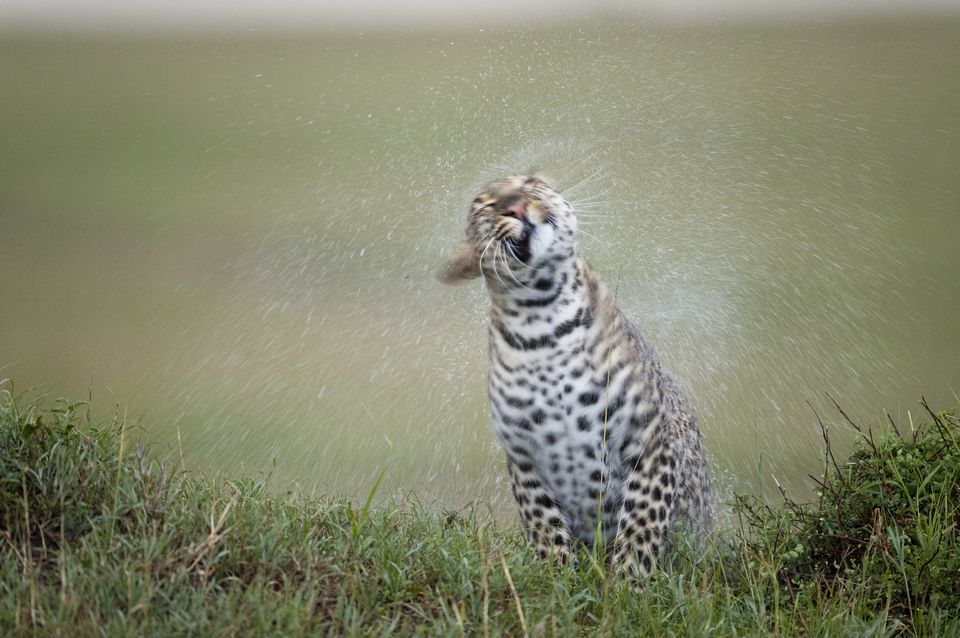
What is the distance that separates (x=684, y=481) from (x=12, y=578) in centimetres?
287

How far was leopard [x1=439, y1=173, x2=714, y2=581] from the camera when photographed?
4637 mm

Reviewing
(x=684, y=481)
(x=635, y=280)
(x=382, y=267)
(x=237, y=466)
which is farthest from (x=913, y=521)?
(x=382, y=267)

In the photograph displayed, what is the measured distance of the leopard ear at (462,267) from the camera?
459 centimetres

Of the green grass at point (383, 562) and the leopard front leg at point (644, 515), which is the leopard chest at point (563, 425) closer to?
the leopard front leg at point (644, 515)

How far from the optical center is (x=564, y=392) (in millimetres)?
4734

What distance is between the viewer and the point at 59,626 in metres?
3.20

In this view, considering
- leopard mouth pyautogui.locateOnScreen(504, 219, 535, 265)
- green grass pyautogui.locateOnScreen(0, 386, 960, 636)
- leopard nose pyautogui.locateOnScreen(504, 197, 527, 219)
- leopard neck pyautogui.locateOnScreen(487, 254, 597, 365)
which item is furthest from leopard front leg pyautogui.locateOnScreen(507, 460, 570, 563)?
leopard nose pyautogui.locateOnScreen(504, 197, 527, 219)

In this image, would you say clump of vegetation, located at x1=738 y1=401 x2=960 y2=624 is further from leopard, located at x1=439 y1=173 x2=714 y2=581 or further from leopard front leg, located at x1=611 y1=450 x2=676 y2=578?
leopard, located at x1=439 y1=173 x2=714 y2=581

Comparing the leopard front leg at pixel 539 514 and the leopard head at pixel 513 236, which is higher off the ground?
the leopard head at pixel 513 236

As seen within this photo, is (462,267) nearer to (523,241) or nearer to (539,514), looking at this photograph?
(523,241)

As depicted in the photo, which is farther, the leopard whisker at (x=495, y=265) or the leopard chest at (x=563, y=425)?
the leopard chest at (x=563, y=425)

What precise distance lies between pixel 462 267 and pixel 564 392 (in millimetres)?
670

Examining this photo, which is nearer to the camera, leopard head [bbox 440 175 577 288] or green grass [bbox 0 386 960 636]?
green grass [bbox 0 386 960 636]

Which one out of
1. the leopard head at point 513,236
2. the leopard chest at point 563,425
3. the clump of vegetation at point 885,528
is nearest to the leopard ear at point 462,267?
the leopard head at point 513,236
